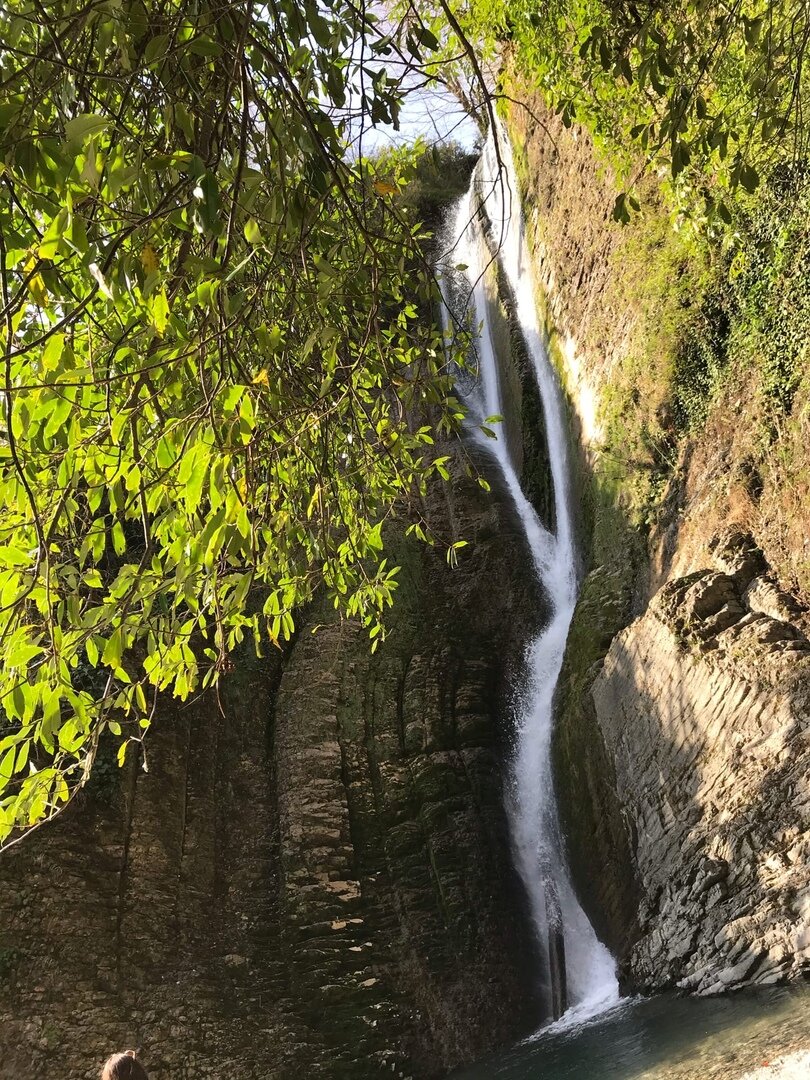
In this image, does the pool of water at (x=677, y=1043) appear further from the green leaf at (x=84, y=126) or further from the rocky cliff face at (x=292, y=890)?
the green leaf at (x=84, y=126)

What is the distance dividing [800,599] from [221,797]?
234 inches

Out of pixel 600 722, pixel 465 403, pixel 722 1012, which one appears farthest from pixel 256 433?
pixel 465 403

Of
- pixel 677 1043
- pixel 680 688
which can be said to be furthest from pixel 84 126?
pixel 680 688

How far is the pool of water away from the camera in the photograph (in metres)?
3.90

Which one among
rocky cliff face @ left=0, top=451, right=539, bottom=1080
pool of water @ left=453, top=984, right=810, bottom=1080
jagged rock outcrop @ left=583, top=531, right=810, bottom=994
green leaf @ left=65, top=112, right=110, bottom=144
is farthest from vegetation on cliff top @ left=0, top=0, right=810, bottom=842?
rocky cliff face @ left=0, top=451, right=539, bottom=1080

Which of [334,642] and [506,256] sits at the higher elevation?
[506,256]

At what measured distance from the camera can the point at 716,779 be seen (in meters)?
5.86

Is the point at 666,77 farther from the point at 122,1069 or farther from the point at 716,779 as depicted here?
the point at 122,1069

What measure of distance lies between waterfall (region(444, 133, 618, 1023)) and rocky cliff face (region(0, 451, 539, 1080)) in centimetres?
25

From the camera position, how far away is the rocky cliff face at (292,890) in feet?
21.1

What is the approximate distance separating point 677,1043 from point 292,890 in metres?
4.24

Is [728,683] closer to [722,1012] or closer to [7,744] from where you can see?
[722,1012]

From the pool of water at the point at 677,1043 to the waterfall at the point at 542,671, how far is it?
30.8 inches

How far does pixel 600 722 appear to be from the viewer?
7547mm
